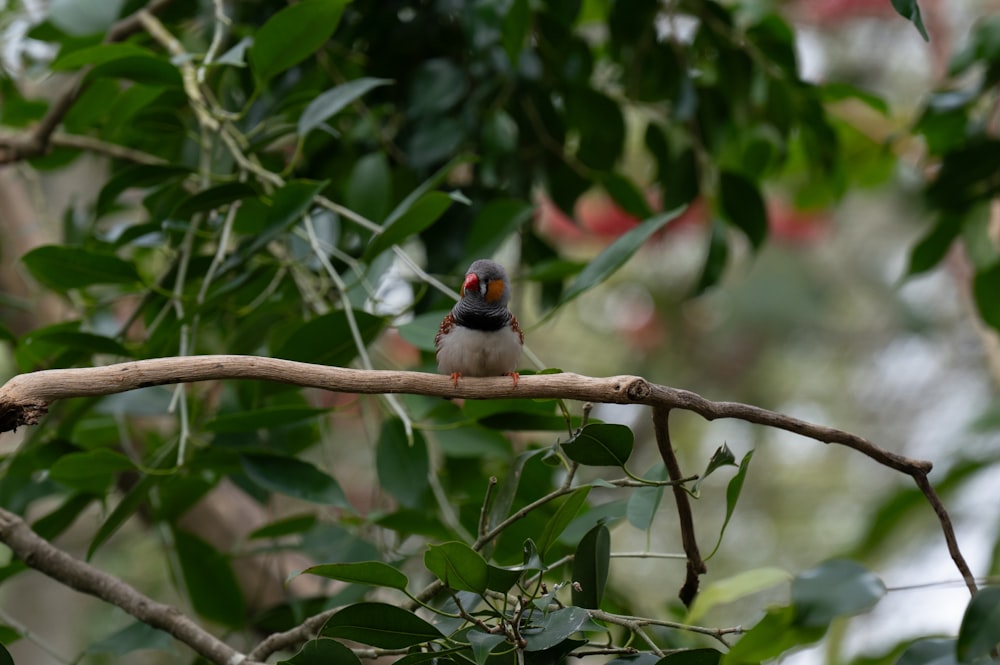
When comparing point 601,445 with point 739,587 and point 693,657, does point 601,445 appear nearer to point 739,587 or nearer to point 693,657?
point 693,657

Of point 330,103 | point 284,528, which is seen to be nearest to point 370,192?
point 330,103

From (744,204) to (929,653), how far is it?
1108 mm

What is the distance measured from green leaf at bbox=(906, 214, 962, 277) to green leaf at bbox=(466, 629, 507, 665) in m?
1.42

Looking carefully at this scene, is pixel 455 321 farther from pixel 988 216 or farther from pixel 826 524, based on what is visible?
pixel 826 524

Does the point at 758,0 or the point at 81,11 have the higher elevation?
Answer: the point at 758,0

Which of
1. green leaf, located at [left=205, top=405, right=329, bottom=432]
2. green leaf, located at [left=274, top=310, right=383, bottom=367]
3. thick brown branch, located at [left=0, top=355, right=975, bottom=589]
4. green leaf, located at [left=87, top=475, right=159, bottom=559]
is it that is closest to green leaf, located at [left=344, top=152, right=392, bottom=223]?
green leaf, located at [left=274, top=310, right=383, bottom=367]

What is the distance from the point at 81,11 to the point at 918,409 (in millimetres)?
5044

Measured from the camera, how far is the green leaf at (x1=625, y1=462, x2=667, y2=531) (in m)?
1.07

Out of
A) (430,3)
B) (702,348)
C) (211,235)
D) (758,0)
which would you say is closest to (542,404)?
(211,235)

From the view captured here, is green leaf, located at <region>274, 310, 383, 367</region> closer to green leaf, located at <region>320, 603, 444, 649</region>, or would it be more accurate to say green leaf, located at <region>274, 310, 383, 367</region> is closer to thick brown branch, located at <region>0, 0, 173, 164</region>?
green leaf, located at <region>320, 603, 444, 649</region>

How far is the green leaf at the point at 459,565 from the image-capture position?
2.85ft

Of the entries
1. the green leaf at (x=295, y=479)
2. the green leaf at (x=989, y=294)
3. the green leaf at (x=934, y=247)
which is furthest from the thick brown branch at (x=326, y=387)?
the green leaf at (x=934, y=247)

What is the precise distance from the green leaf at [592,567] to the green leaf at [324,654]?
224 millimetres

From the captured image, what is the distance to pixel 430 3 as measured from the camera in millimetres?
1781
